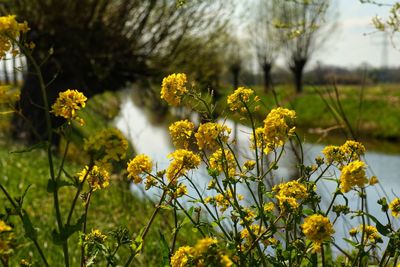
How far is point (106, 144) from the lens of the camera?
139 cm

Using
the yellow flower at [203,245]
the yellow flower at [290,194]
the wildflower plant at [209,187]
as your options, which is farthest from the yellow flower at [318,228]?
the yellow flower at [203,245]

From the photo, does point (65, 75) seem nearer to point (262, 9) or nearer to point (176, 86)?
point (176, 86)

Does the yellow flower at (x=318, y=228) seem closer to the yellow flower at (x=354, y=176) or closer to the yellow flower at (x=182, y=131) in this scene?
the yellow flower at (x=354, y=176)

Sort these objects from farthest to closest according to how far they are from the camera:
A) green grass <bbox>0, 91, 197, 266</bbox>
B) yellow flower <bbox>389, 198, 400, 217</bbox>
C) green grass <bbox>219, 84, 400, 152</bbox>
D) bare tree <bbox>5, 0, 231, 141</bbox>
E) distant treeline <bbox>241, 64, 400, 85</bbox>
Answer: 1. green grass <bbox>219, 84, 400, 152</bbox>
2. bare tree <bbox>5, 0, 231, 141</bbox>
3. green grass <bbox>0, 91, 197, 266</bbox>
4. distant treeline <bbox>241, 64, 400, 85</bbox>
5. yellow flower <bbox>389, 198, 400, 217</bbox>

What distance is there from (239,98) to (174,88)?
0.25 m

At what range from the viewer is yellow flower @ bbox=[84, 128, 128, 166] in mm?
1386

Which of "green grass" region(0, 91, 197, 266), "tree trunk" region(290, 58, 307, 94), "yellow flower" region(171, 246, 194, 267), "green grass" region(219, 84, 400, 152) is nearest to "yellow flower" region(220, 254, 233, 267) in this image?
"yellow flower" region(171, 246, 194, 267)

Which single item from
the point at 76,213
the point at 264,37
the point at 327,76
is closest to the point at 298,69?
the point at 264,37

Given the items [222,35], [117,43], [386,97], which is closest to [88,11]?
[117,43]

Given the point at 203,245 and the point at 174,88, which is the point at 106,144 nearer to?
the point at 203,245

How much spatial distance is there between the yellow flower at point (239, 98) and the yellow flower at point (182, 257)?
633mm

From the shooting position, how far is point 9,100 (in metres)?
1.52

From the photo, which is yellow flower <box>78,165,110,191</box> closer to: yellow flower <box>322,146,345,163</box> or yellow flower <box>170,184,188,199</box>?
yellow flower <box>170,184,188,199</box>

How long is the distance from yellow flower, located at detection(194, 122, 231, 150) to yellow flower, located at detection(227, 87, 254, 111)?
107mm
